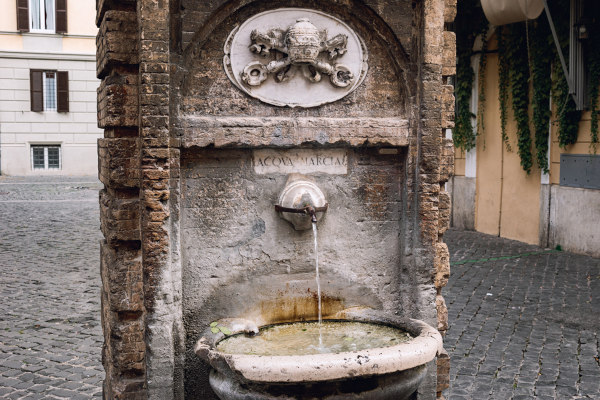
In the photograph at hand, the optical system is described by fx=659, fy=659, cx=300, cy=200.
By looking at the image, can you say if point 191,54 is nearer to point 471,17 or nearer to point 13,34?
point 471,17

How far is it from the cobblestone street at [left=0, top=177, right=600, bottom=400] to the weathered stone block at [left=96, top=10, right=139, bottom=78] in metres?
2.50

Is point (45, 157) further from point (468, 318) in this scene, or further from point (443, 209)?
point (443, 209)

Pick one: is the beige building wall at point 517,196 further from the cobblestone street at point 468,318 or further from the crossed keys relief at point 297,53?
the crossed keys relief at point 297,53

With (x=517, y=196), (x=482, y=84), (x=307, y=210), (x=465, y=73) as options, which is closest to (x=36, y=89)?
(x=465, y=73)

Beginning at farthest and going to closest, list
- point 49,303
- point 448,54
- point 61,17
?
point 61,17 → point 49,303 → point 448,54

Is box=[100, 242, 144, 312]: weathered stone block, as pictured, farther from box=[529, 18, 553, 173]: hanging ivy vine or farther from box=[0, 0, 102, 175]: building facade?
box=[0, 0, 102, 175]: building facade

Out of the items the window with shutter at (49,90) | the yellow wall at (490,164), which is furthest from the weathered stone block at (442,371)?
the window with shutter at (49,90)

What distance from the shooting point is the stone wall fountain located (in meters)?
3.42

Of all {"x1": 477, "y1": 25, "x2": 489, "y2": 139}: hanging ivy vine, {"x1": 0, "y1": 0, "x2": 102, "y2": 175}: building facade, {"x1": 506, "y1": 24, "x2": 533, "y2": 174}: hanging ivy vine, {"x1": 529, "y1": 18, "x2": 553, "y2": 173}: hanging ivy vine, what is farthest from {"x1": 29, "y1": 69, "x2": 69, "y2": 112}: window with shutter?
{"x1": 529, "y1": 18, "x2": 553, "y2": 173}: hanging ivy vine

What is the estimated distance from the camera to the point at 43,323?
6.25 metres

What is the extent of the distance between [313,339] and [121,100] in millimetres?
1628

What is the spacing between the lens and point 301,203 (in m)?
3.65

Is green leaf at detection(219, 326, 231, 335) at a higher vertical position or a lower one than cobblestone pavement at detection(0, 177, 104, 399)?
higher

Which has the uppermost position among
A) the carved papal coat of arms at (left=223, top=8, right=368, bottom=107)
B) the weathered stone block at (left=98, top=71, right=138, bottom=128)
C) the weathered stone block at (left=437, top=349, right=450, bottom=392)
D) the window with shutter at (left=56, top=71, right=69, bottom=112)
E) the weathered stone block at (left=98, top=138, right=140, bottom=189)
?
the window with shutter at (left=56, top=71, right=69, bottom=112)
